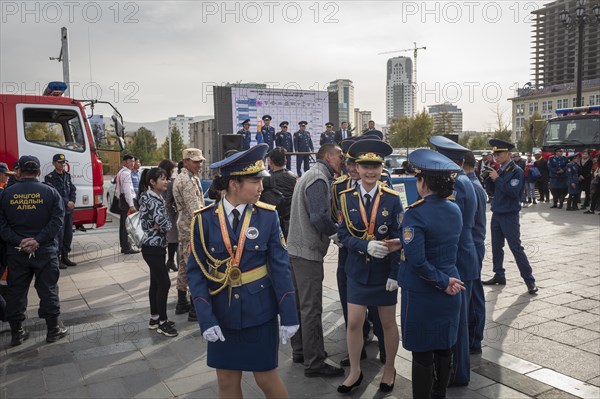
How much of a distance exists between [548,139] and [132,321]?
18296 millimetres

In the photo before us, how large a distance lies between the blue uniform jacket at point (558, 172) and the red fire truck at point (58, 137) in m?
13.8

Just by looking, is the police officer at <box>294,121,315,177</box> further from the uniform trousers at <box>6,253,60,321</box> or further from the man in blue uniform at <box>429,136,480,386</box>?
the man in blue uniform at <box>429,136,480,386</box>

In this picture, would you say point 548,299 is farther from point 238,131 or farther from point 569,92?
point 569,92

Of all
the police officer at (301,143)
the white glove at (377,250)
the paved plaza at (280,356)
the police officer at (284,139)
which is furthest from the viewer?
the police officer at (301,143)

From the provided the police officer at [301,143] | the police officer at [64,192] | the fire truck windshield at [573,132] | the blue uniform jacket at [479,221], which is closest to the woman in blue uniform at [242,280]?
the blue uniform jacket at [479,221]

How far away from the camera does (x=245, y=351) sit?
298cm

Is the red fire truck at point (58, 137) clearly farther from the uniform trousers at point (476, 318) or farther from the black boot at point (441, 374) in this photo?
the black boot at point (441, 374)

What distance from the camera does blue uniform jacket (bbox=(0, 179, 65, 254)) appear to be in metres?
5.34

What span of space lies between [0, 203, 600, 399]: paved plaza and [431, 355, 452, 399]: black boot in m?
0.40

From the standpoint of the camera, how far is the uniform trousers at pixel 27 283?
5410mm

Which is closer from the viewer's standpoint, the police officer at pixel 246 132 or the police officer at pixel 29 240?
the police officer at pixel 29 240

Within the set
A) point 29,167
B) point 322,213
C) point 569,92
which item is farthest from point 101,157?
point 569,92

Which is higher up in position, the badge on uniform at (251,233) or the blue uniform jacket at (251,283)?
the badge on uniform at (251,233)

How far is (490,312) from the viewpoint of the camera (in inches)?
240
